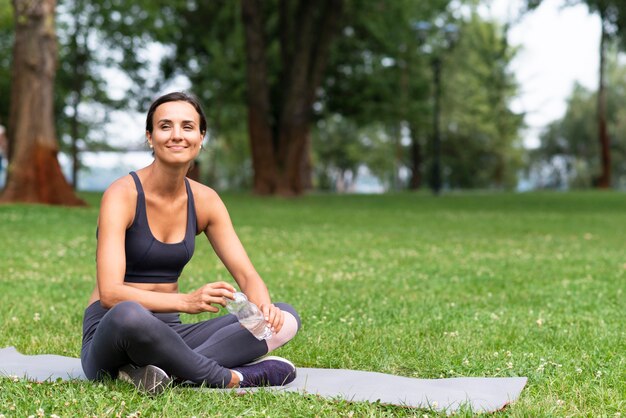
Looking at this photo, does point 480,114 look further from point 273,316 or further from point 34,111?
point 273,316

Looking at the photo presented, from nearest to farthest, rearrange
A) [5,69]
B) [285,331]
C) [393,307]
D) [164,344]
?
[164,344] < [285,331] < [393,307] < [5,69]

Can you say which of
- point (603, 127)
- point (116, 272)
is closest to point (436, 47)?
point (603, 127)

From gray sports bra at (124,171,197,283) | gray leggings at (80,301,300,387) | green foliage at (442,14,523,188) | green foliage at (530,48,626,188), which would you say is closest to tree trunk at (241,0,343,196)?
gray leggings at (80,301,300,387)

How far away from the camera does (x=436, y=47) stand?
51.9 meters

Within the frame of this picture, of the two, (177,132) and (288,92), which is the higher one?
(288,92)

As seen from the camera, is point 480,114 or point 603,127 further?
point 480,114

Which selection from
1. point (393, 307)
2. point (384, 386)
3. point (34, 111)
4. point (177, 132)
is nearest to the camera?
point (177, 132)

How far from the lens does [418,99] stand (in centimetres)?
4891

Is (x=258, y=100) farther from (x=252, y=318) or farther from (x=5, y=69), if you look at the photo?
(x=252, y=318)

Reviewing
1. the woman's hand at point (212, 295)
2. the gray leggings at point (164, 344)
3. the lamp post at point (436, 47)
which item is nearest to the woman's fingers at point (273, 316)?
the gray leggings at point (164, 344)

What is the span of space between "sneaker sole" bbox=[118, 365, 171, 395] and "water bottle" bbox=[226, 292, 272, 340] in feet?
1.79

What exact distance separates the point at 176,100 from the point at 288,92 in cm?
3154

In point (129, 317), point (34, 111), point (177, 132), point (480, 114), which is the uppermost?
point (480, 114)

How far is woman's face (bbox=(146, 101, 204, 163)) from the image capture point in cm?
493
